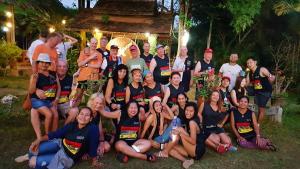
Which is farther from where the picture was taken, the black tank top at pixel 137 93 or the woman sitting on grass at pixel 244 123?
the woman sitting on grass at pixel 244 123

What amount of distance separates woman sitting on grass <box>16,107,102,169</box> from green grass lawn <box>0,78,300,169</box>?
0.30m

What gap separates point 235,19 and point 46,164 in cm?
1479

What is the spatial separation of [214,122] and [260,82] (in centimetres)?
197

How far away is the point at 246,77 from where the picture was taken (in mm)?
7961

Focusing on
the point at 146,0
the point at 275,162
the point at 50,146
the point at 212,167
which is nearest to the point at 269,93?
the point at 275,162

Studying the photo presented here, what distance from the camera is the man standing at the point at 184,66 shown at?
7738 millimetres

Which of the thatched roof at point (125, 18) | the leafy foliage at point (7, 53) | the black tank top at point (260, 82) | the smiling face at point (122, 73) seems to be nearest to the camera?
the smiling face at point (122, 73)

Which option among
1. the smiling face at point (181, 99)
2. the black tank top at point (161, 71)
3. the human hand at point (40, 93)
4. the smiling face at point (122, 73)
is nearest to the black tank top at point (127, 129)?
the smiling face at point (122, 73)

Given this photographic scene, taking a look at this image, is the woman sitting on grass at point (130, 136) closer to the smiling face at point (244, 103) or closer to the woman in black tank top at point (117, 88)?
the woman in black tank top at point (117, 88)

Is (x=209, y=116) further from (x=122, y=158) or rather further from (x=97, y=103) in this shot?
(x=97, y=103)

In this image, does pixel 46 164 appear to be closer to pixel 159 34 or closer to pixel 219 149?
pixel 219 149

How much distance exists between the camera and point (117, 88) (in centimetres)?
610

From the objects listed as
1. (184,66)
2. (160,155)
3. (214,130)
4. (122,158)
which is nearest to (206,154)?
(214,130)

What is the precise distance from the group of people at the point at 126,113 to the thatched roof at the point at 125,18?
853 cm
